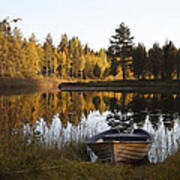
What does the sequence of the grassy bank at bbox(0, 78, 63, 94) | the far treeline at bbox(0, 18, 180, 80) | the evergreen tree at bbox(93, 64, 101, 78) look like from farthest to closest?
the evergreen tree at bbox(93, 64, 101, 78)
the far treeline at bbox(0, 18, 180, 80)
the grassy bank at bbox(0, 78, 63, 94)

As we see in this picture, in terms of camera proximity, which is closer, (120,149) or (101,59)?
(120,149)

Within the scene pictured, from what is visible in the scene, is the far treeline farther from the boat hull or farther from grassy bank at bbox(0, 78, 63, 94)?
the boat hull

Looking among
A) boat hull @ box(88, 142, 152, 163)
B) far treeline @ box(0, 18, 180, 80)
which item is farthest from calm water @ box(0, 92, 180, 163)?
far treeline @ box(0, 18, 180, 80)

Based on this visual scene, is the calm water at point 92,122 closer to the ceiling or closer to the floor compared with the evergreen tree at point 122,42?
closer to the floor

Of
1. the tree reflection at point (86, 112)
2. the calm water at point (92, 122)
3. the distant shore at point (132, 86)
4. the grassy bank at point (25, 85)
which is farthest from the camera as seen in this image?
the distant shore at point (132, 86)

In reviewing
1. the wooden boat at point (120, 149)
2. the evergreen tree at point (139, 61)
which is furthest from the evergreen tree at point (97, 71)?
the wooden boat at point (120, 149)

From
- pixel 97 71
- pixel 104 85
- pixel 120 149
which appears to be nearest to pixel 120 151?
pixel 120 149

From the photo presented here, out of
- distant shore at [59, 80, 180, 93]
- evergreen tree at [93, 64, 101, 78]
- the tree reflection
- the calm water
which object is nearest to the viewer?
the calm water

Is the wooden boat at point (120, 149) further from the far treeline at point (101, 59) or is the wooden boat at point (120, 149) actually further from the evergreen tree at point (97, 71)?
the evergreen tree at point (97, 71)

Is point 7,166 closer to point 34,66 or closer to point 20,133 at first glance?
point 20,133

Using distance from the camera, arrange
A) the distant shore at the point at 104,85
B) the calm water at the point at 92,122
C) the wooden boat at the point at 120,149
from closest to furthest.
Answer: the wooden boat at the point at 120,149
the calm water at the point at 92,122
the distant shore at the point at 104,85

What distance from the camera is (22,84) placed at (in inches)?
2114

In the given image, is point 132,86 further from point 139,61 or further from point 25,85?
point 25,85

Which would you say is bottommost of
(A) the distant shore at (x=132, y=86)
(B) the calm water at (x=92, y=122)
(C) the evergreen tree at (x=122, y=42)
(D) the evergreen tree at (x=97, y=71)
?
(B) the calm water at (x=92, y=122)
